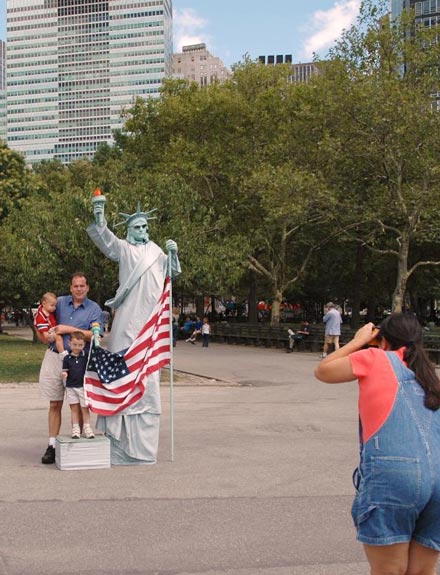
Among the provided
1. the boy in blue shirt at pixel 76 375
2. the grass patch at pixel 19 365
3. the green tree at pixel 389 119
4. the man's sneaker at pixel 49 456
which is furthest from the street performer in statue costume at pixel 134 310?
the green tree at pixel 389 119

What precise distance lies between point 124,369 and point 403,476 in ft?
17.2

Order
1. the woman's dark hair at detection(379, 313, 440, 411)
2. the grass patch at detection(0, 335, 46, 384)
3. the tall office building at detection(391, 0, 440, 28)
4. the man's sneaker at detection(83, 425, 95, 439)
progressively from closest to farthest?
1. the woman's dark hair at detection(379, 313, 440, 411)
2. the man's sneaker at detection(83, 425, 95, 439)
3. the grass patch at detection(0, 335, 46, 384)
4. the tall office building at detection(391, 0, 440, 28)

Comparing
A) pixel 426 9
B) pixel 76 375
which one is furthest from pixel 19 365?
pixel 426 9

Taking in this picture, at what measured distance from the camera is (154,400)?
26.3 feet

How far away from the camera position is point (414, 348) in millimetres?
3291

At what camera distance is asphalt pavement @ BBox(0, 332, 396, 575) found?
4.86 metres

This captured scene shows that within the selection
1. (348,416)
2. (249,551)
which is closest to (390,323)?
(249,551)

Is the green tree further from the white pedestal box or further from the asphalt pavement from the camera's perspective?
the white pedestal box

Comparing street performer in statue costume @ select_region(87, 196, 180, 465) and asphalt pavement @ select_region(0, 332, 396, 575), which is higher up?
street performer in statue costume @ select_region(87, 196, 180, 465)

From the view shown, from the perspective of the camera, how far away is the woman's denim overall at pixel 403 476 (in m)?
3.04

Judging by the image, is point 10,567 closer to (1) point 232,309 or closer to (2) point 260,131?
(2) point 260,131

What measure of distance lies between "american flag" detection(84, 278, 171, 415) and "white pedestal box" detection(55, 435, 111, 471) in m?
0.34

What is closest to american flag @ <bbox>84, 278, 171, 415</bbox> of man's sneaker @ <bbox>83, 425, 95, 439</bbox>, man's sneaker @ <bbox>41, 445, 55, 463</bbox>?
man's sneaker @ <bbox>83, 425, 95, 439</bbox>

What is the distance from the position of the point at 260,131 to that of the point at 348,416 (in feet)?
81.1
